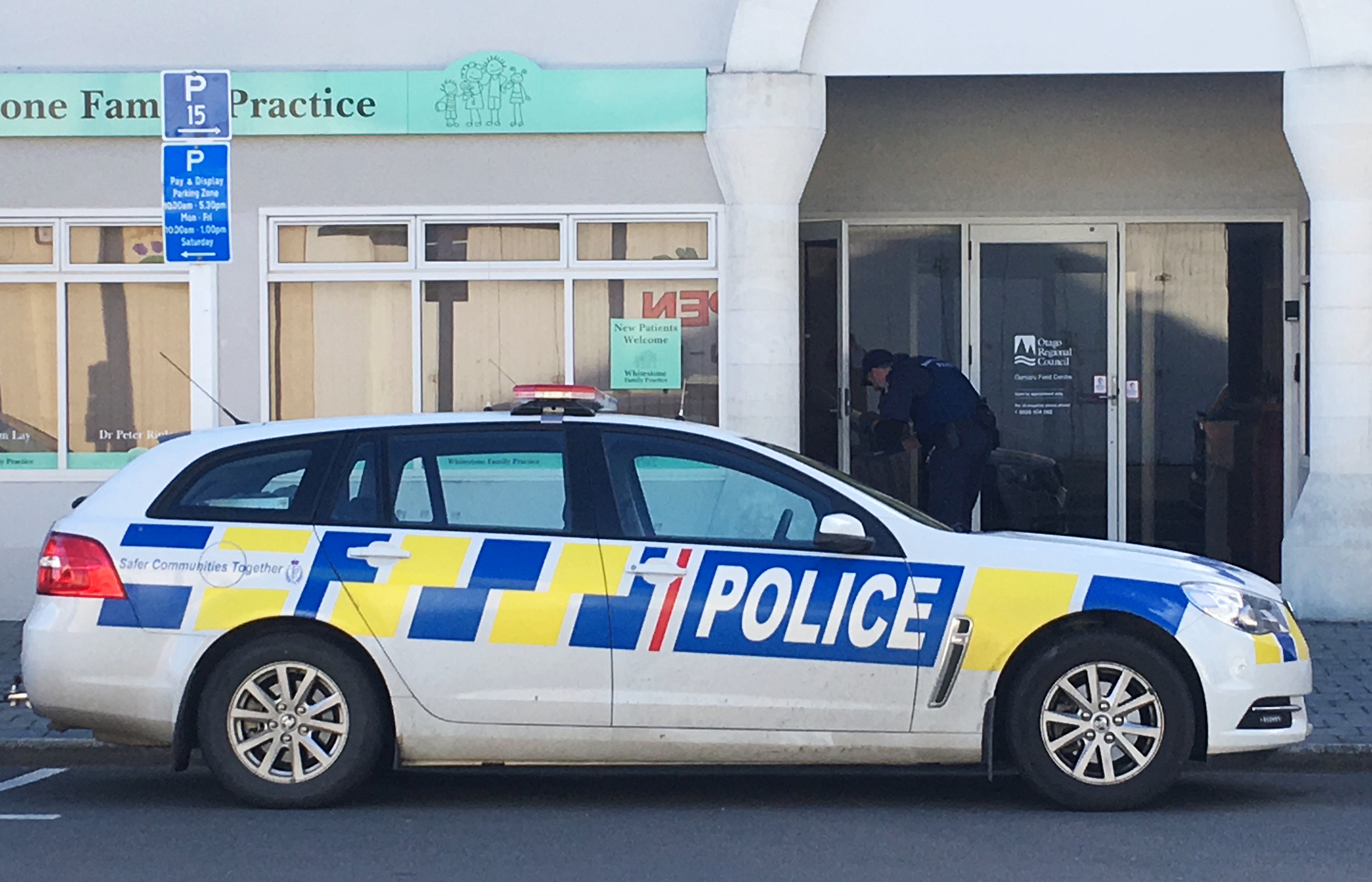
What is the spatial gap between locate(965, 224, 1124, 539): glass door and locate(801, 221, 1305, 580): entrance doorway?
0.04 ft

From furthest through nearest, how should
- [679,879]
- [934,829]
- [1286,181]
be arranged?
[1286,181]
[934,829]
[679,879]

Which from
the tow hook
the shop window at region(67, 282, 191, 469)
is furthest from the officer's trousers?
the tow hook

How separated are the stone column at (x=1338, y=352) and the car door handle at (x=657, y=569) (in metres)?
6.17

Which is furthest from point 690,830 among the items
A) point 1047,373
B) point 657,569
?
point 1047,373

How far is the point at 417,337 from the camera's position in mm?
12070

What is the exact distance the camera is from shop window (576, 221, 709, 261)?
11961 millimetres

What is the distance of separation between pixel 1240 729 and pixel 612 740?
234 centimetres

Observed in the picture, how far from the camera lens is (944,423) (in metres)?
12.3

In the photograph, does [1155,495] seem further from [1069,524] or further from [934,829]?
[934,829]

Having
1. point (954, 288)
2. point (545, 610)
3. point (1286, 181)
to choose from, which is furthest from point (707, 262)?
point (545, 610)

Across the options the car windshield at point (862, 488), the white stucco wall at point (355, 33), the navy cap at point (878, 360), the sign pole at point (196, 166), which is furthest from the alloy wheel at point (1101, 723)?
the white stucco wall at point (355, 33)

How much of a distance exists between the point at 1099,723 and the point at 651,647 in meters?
1.69

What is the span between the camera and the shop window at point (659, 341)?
1199 cm

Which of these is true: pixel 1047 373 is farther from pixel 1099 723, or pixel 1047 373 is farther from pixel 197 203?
pixel 1099 723
